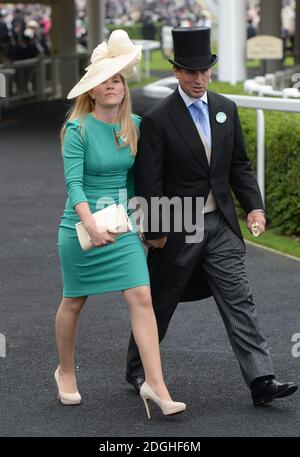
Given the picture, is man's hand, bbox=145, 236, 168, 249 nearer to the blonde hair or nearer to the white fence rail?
the blonde hair

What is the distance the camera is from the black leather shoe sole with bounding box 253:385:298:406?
18.1 ft

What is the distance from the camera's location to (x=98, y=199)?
5.50 m

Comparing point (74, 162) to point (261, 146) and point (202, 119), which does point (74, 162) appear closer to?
point (202, 119)

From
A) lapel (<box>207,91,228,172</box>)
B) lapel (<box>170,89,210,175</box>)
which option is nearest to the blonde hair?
lapel (<box>170,89,210,175</box>)

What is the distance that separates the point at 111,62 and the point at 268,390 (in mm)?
1614

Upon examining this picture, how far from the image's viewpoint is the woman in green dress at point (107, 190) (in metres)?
5.43

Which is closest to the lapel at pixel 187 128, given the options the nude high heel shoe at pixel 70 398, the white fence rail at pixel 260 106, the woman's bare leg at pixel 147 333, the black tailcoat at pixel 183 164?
the black tailcoat at pixel 183 164

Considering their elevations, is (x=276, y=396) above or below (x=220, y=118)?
below

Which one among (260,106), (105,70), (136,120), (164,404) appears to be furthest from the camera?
(260,106)

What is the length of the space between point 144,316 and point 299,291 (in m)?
2.98

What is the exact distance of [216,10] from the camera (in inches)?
741

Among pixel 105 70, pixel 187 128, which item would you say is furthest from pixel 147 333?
pixel 105 70
